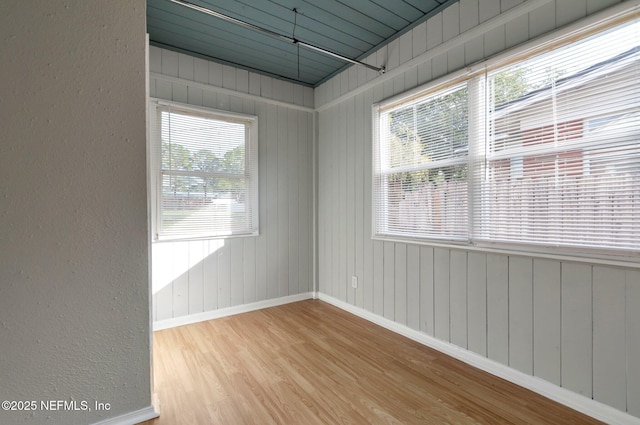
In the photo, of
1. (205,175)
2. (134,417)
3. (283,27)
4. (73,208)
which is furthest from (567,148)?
(205,175)

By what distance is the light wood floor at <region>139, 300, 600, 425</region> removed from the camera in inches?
68.7

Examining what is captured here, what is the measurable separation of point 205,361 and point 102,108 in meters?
1.94

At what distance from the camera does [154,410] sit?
174 cm

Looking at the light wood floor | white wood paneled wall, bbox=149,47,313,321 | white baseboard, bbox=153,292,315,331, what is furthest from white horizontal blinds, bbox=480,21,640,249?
white baseboard, bbox=153,292,315,331

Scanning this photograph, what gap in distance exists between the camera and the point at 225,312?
135 inches

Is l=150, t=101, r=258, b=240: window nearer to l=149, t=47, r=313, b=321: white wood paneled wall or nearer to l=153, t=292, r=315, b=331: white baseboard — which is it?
l=149, t=47, r=313, b=321: white wood paneled wall

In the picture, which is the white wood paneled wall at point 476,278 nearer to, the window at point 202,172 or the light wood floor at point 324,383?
the light wood floor at point 324,383

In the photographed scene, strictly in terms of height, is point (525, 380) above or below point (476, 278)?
below

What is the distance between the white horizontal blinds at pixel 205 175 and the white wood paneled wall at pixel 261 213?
0.14 meters

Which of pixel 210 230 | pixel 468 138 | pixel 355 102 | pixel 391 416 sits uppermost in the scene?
pixel 355 102

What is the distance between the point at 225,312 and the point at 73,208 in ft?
7.30

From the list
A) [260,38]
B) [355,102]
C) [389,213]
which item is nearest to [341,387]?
[389,213]

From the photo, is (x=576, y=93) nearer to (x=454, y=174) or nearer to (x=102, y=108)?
(x=454, y=174)

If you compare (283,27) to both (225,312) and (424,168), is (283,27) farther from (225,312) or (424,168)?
(225,312)
